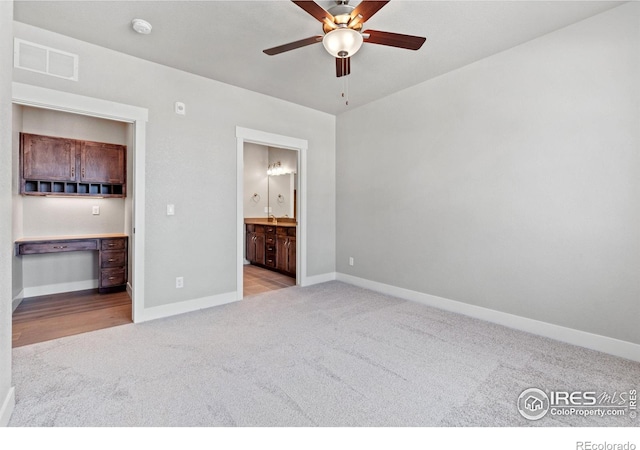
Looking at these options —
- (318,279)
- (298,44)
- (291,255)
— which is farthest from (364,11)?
(291,255)

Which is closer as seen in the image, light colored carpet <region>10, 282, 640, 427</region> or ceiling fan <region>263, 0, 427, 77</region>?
light colored carpet <region>10, 282, 640, 427</region>

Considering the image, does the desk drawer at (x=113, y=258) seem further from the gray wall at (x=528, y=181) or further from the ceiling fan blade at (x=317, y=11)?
the ceiling fan blade at (x=317, y=11)

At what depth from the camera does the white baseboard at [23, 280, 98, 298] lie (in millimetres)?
3971

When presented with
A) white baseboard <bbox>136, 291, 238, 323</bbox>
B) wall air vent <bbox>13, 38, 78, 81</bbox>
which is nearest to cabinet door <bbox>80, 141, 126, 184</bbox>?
wall air vent <bbox>13, 38, 78, 81</bbox>

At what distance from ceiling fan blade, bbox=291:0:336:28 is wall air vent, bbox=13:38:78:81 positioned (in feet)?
7.60

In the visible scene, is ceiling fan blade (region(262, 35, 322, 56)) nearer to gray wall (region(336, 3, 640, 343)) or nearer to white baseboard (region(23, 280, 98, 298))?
gray wall (region(336, 3, 640, 343))

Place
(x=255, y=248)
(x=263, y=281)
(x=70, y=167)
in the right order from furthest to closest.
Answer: (x=255, y=248)
(x=263, y=281)
(x=70, y=167)

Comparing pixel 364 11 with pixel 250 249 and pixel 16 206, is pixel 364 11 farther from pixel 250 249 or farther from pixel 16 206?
pixel 250 249

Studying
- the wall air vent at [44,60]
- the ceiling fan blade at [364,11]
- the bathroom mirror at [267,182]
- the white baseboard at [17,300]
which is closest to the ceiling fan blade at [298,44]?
the ceiling fan blade at [364,11]

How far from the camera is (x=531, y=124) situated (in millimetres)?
2818

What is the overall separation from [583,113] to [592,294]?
5.07 ft

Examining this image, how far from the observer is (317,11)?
193 centimetres

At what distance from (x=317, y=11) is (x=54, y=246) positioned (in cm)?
418
